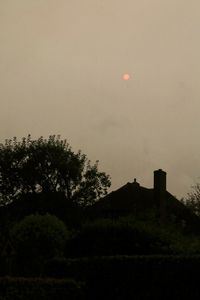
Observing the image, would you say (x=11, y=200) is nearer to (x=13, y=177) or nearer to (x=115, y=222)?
(x=13, y=177)

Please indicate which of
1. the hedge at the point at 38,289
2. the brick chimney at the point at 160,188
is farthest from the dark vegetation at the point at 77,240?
the brick chimney at the point at 160,188

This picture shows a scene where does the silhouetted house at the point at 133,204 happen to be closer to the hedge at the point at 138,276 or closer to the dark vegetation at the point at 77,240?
the dark vegetation at the point at 77,240

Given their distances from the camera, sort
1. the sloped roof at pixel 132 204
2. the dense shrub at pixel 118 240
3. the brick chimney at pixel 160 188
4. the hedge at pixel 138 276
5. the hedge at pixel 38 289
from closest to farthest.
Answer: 1. the hedge at pixel 38 289
2. the hedge at pixel 138 276
3. the dense shrub at pixel 118 240
4. the brick chimney at pixel 160 188
5. the sloped roof at pixel 132 204

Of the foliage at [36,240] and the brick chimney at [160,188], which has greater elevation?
the brick chimney at [160,188]

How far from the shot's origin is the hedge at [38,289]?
19750 mm

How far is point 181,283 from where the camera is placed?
73.0 feet

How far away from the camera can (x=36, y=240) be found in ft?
131

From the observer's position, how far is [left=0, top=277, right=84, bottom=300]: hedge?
19750 millimetres

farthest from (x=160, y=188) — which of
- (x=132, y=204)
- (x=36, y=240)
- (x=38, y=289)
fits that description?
(x=38, y=289)

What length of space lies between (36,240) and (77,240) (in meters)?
9.44

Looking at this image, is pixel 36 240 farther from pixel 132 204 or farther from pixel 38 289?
pixel 132 204

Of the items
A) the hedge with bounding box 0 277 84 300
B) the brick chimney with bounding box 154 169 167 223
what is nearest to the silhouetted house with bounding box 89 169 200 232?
the brick chimney with bounding box 154 169 167 223

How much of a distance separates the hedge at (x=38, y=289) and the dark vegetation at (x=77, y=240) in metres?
0.03

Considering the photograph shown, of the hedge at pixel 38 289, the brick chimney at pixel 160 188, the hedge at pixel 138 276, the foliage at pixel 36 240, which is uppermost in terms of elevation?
the brick chimney at pixel 160 188
